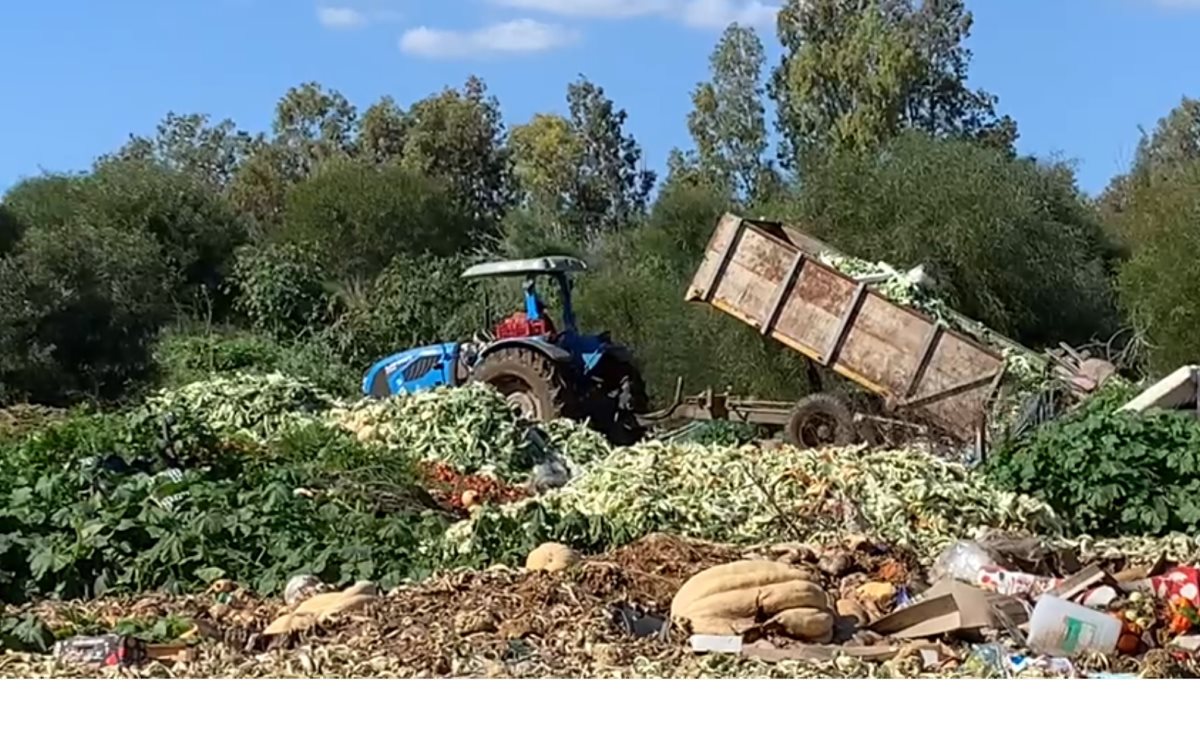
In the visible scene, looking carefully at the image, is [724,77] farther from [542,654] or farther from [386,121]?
[542,654]

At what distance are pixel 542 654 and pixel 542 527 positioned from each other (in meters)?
2.97

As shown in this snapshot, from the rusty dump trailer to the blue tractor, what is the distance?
49.6 inches

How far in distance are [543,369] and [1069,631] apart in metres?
11.1

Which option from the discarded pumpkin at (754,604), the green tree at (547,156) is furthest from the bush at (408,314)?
the green tree at (547,156)

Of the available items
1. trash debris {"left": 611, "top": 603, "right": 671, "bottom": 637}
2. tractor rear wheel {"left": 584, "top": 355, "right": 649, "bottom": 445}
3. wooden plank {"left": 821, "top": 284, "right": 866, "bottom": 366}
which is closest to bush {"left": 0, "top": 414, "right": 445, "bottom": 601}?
trash debris {"left": 611, "top": 603, "right": 671, "bottom": 637}

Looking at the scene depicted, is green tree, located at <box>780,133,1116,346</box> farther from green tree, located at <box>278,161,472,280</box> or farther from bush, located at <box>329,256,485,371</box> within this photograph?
green tree, located at <box>278,161,472,280</box>

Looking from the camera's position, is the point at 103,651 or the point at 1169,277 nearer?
the point at 103,651

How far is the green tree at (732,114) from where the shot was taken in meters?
57.0

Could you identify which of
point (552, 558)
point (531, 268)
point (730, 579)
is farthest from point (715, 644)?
point (531, 268)

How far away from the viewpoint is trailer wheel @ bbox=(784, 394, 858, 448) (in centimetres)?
1755

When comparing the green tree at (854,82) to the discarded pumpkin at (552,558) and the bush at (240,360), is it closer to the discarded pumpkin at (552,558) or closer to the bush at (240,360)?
the bush at (240,360)

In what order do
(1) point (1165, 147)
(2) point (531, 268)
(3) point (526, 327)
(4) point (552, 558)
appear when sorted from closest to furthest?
(4) point (552, 558)
(2) point (531, 268)
(3) point (526, 327)
(1) point (1165, 147)

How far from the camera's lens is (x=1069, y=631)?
690cm

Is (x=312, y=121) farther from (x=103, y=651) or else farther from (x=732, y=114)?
(x=103, y=651)
